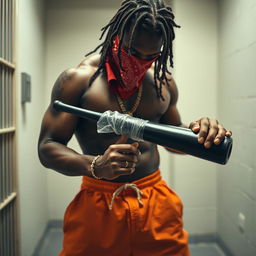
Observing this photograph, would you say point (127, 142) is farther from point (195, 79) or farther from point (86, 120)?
point (195, 79)

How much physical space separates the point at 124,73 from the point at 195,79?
1016mm

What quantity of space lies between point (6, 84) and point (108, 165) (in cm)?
67

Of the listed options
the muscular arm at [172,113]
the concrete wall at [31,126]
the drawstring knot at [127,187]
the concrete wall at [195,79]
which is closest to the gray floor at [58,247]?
the concrete wall at [31,126]

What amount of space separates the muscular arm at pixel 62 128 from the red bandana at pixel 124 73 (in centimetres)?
8

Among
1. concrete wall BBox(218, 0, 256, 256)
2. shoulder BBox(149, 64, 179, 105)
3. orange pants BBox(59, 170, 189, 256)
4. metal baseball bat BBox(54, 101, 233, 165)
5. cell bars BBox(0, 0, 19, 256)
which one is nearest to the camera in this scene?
metal baseball bat BBox(54, 101, 233, 165)

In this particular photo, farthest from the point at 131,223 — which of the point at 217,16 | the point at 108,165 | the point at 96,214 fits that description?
the point at 217,16

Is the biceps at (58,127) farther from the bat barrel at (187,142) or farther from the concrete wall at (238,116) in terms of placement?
the concrete wall at (238,116)

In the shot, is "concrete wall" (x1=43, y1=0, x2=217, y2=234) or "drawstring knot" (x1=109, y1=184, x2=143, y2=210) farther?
"concrete wall" (x1=43, y1=0, x2=217, y2=234)

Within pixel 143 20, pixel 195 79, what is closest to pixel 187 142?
pixel 143 20

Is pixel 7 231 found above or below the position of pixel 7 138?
below

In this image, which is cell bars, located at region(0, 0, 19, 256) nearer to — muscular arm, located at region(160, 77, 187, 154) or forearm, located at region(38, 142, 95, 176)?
forearm, located at region(38, 142, 95, 176)

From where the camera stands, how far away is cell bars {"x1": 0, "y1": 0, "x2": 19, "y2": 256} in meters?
0.98

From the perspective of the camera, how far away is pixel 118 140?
2.22 ft

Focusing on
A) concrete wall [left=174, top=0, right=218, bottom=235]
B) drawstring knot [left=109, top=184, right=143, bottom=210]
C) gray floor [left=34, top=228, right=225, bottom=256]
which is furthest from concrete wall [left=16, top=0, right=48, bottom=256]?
concrete wall [left=174, top=0, right=218, bottom=235]
